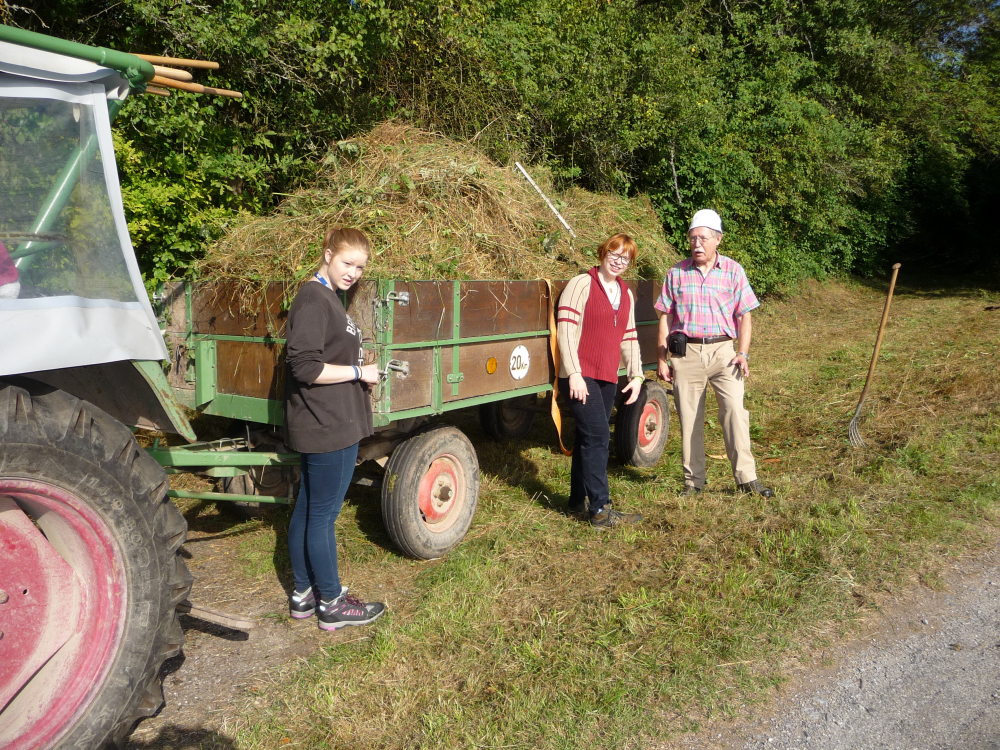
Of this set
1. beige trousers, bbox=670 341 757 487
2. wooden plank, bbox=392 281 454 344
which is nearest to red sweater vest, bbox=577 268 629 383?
beige trousers, bbox=670 341 757 487

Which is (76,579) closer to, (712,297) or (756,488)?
(712,297)

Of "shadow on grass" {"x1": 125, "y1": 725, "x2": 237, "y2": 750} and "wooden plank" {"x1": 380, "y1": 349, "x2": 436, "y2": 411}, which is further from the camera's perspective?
"wooden plank" {"x1": 380, "y1": 349, "x2": 436, "y2": 411}

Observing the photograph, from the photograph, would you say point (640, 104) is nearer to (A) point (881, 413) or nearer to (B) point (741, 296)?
(A) point (881, 413)

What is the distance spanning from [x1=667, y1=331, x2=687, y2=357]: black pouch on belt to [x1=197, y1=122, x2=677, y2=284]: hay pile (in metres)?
0.82

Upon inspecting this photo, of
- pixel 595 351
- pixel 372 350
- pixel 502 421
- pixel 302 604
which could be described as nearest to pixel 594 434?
pixel 595 351

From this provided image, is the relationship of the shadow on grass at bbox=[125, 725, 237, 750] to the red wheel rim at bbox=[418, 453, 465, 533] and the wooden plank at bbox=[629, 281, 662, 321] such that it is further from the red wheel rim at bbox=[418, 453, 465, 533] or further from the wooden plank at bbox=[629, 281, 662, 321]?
the wooden plank at bbox=[629, 281, 662, 321]

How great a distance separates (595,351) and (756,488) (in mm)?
1587

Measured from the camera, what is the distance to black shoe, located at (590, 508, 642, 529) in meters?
4.53

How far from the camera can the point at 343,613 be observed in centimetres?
347

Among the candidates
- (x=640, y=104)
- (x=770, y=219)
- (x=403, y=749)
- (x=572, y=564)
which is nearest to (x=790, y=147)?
(x=770, y=219)

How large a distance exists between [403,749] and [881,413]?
5.92 m

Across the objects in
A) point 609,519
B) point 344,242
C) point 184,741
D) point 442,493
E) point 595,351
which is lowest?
point 184,741

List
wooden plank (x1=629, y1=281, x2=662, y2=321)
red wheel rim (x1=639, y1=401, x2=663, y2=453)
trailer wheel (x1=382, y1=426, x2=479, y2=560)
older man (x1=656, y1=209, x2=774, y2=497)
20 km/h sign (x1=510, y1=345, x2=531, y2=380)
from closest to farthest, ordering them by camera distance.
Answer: trailer wheel (x1=382, y1=426, x2=479, y2=560), 20 km/h sign (x1=510, y1=345, x2=531, y2=380), older man (x1=656, y1=209, x2=774, y2=497), wooden plank (x1=629, y1=281, x2=662, y2=321), red wheel rim (x1=639, y1=401, x2=663, y2=453)

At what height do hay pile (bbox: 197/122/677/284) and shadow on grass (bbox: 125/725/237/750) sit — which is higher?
hay pile (bbox: 197/122/677/284)
